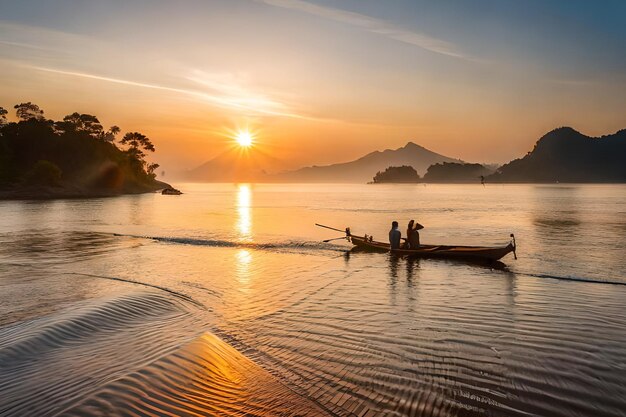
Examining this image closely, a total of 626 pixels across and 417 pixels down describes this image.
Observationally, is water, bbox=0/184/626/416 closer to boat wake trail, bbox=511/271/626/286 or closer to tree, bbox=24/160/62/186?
boat wake trail, bbox=511/271/626/286

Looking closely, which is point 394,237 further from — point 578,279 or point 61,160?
point 61,160

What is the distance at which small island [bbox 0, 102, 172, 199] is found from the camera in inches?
4936

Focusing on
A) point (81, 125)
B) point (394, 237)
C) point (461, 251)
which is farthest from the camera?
point (81, 125)

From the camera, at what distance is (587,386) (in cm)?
852

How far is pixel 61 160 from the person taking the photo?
485 ft

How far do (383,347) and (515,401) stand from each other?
368cm

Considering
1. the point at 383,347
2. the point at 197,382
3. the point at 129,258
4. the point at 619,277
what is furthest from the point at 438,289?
the point at 129,258

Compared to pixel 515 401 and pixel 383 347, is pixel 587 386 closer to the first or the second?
pixel 515 401

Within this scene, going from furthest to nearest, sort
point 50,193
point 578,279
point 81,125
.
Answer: point 81,125 → point 50,193 → point 578,279

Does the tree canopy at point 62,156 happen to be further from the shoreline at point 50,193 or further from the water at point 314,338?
the water at point 314,338

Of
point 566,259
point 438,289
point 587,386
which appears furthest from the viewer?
point 566,259

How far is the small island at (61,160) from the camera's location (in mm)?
125375

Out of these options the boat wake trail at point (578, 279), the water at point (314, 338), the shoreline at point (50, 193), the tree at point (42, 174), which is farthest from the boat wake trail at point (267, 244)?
the tree at point (42, 174)

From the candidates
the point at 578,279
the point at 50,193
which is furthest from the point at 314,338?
the point at 50,193
